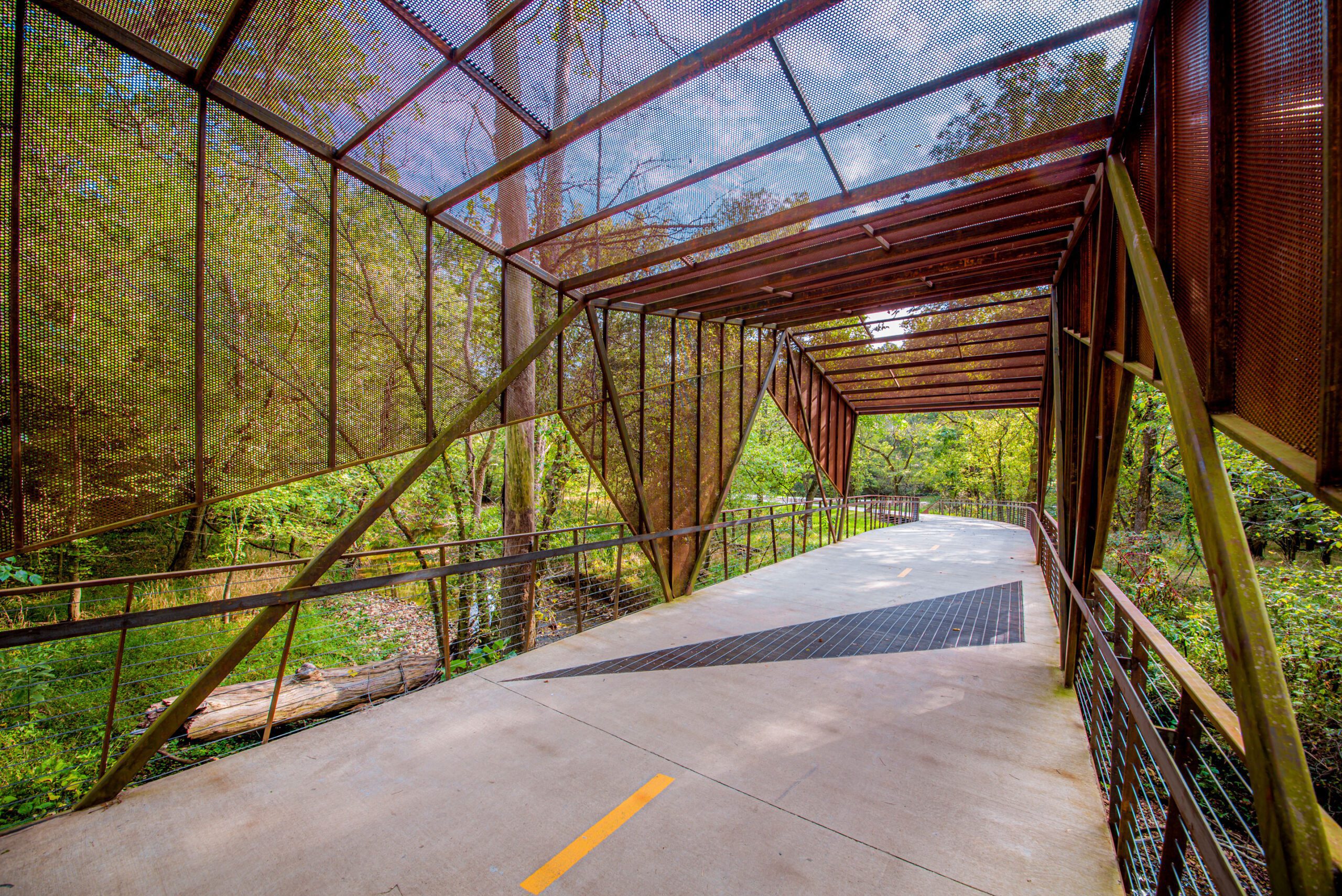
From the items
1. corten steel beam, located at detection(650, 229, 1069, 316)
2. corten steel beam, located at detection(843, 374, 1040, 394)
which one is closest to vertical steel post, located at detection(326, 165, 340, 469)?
corten steel beam, located at detection(650, 229, 1069, 316)

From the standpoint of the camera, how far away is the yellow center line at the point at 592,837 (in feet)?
7.84

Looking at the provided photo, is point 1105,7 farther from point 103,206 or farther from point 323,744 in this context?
point 323,744

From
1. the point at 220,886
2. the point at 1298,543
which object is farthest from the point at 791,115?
the point at 1298,543

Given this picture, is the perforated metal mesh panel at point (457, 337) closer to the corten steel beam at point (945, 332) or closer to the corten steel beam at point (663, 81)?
the corten steel beam at point (663, 81)

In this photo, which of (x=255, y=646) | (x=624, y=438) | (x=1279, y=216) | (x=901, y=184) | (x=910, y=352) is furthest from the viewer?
(x=910, y=352)

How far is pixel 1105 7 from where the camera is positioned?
260cm

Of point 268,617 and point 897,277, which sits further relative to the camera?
point 897,277

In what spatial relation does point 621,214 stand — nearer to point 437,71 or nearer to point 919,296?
point 437,71

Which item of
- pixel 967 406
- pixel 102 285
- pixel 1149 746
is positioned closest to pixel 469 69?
pixel 102 285

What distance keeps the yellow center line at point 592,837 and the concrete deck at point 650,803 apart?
0.16ft

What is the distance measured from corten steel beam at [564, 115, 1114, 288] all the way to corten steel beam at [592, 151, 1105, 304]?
0.61 feet

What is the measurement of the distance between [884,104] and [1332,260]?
9.11 ft

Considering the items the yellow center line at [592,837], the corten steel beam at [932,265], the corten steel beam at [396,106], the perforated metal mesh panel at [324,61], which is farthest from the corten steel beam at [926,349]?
the perforated metal mesh panel at [324,61]

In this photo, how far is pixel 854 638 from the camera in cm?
586
